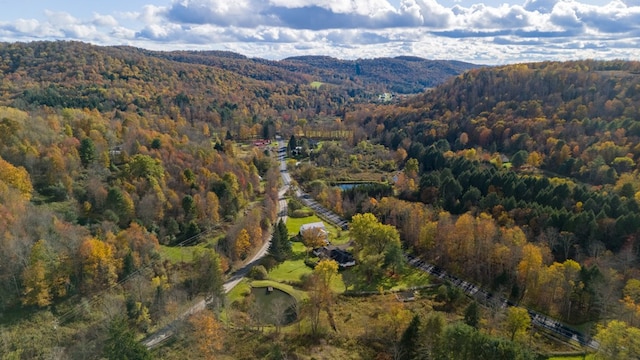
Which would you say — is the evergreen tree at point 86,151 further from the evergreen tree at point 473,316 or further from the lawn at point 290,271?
the evergreen tree at point 473,316

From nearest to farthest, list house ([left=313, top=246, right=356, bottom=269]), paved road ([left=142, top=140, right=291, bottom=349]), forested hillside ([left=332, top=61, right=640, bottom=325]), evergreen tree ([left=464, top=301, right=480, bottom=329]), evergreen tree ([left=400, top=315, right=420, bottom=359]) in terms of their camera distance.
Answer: evergreen tree ([left=400, top=315, right=420, bottom=359])
evergreen tree ([left=464, top=301, right=480, bottom=329])
paved road ([left=142, top=140, right=291, bottom=349])
forested hillside ([left=332, top=61, right=640, bottom=325])
house ([left=313, top=246, right=356, bottom=269])

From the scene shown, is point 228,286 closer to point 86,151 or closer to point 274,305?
point 274,305

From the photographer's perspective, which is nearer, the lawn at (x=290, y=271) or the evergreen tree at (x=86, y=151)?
the lawn at (x=290, y=271)

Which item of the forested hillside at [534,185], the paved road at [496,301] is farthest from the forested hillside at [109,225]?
the forested hillside at [534,185]

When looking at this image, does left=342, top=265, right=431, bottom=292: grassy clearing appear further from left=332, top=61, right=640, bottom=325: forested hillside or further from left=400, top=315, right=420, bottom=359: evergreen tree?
left=400, top=315, right=420, bottom=359: evergreen tree

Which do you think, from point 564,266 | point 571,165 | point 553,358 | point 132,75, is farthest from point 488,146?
point 132,75

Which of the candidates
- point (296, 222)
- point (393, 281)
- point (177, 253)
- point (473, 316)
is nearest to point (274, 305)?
point (393, 281)

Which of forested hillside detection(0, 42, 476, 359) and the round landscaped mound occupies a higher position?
forested hillside detection(0, 42, 476, 359)

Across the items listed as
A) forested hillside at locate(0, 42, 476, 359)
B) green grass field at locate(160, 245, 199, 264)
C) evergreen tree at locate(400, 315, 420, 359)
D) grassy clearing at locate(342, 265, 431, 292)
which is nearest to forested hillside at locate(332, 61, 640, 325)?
grassy clearing at locate(342, 265, 431, 292)
